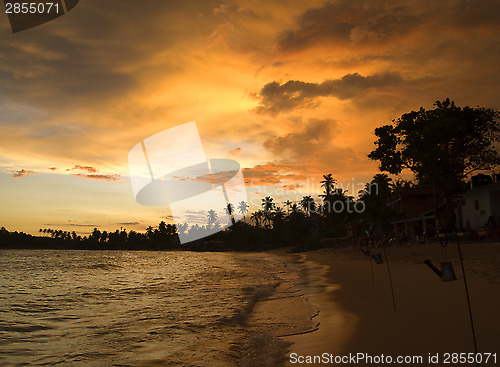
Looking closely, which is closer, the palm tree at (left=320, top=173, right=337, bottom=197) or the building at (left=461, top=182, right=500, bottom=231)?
the building at (left=461, top=182, right=500, bottom=231)

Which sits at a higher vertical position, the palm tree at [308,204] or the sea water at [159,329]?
the palm tree at [308,204]

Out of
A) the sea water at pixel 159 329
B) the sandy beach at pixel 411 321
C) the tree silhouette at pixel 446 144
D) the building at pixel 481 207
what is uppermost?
the tree silhouette at pixel 446 144

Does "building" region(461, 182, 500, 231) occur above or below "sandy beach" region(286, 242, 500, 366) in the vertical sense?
above

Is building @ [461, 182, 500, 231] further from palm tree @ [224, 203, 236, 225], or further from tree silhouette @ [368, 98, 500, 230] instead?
palm tree @ [224, 203, 236, 225]

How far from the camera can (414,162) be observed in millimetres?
28516

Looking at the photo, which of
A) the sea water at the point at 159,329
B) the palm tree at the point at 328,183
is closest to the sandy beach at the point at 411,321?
the sea water at the point at 159,329

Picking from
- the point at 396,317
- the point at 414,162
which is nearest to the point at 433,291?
the point at 396,317

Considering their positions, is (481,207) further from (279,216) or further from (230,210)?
(230,210)

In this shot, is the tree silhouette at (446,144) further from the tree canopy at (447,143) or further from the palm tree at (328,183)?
the palm tree at (328,183)

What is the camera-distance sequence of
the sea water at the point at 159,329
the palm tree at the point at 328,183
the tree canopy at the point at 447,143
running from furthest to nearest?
the palm tree at the point at 328,183 < the tree canopy at the point at 447,143 < the sea water at the point at 159,329

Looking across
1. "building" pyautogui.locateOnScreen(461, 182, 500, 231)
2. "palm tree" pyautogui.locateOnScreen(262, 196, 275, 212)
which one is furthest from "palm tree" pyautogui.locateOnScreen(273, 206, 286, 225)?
"building" pyautogui.locateOnScreen(461, 182, 500, 231)

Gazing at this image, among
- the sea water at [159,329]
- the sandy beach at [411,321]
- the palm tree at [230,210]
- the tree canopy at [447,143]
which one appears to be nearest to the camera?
the sandy beach at [411,321]

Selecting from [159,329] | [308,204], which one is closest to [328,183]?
[308,204]

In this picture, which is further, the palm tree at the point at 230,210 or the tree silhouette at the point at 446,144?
the palm tree at the point at 230,210
